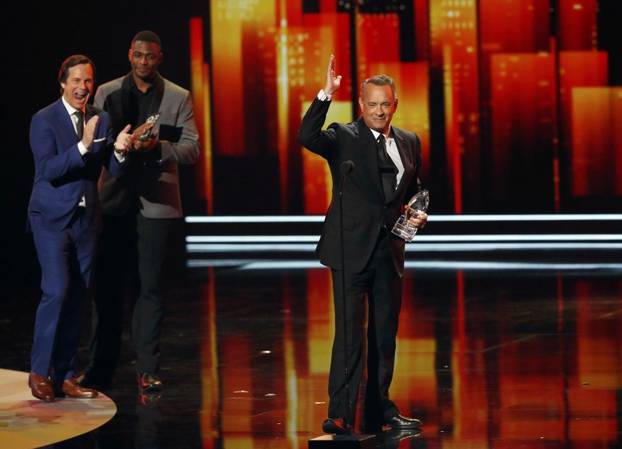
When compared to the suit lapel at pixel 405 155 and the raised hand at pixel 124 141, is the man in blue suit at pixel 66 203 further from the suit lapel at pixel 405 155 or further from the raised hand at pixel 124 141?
the suit lapel at pixel 405 155

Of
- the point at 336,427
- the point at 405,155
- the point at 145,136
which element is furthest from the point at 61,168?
the point at 336,427

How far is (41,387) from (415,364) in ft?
6.27

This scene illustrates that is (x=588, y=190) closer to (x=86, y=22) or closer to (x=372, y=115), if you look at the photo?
(x=86, y=22)

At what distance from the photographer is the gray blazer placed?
20.9 feet

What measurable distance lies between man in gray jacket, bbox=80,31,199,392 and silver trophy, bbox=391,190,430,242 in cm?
142

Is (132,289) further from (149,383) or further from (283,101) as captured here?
(283,101)

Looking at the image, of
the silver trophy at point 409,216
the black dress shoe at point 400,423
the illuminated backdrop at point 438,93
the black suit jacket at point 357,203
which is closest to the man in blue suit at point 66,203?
the black suit jacket at point 357,203

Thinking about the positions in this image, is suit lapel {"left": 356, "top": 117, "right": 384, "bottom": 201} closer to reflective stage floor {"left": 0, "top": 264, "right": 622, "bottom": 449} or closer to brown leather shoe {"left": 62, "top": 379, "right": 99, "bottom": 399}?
reflective stage floor {"left": 0, "top": 264, "right": 622, "bottom": 449}

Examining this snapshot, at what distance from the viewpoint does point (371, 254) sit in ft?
17.3

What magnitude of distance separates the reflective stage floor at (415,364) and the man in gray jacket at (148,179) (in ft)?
1.06

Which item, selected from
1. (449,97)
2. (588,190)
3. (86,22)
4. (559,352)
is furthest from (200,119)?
(559,352)

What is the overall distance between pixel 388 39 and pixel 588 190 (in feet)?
8.41

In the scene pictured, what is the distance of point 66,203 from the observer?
6066mm

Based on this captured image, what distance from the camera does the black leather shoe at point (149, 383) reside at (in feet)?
20.7
